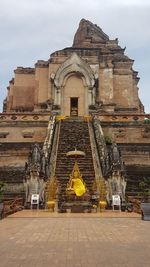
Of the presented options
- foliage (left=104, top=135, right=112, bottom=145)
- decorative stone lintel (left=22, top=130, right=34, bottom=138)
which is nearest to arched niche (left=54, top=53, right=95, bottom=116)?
A: decorative stone lintel (left=22, top=130, right=34, bottom=138)

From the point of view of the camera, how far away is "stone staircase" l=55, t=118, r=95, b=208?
1568cm

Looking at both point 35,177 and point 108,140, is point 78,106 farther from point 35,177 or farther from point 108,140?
point 35,177

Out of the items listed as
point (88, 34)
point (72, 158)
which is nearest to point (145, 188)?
point (72, 158)

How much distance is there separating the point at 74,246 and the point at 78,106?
2456cm

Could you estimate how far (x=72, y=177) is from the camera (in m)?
15.7

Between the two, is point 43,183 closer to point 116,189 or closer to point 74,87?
point 116,189

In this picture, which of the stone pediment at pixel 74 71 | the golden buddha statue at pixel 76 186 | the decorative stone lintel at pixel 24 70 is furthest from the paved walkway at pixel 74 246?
the decorative stone lintel at pixel 24 70

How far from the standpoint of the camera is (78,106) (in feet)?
100

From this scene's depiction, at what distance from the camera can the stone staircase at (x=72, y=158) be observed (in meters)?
15.7

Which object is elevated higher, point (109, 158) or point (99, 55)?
point (99, 55)

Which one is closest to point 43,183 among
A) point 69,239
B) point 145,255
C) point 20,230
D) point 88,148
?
point 88,148

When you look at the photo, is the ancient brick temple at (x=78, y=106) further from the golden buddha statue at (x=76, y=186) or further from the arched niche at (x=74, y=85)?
the golden buddha statue at (x=76, y=186)

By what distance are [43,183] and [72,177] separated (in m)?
1.44

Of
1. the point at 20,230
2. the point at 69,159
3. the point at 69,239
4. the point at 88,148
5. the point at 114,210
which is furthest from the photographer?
the point at 88,148
